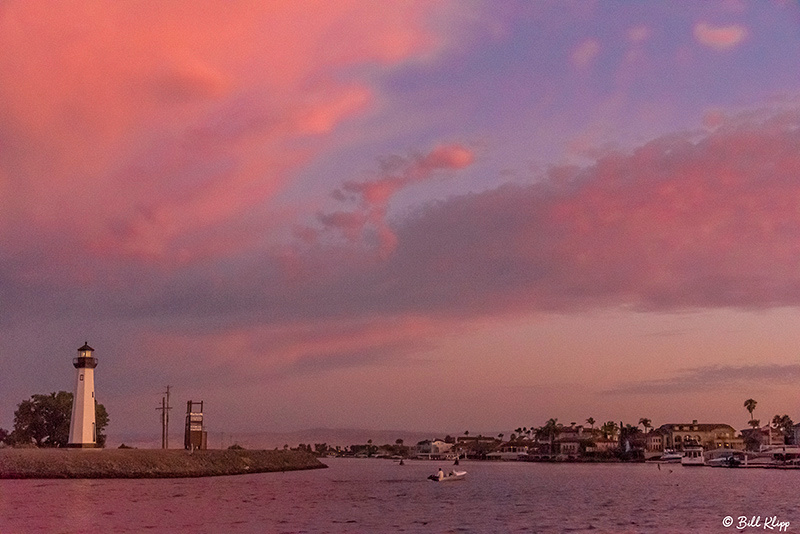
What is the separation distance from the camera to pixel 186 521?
210 ft

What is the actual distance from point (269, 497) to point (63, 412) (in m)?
76.5

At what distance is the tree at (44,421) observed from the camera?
151m

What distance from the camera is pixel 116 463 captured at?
122 metres

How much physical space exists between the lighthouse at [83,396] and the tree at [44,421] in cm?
2990

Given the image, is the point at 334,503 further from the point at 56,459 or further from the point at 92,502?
the point at 56,459

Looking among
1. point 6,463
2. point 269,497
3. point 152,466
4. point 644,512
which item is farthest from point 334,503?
point 6,463

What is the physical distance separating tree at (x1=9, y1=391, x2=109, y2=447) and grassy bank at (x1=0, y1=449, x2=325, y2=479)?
2414 cm

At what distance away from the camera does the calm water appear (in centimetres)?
6203

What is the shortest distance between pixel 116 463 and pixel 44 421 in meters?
37.2
